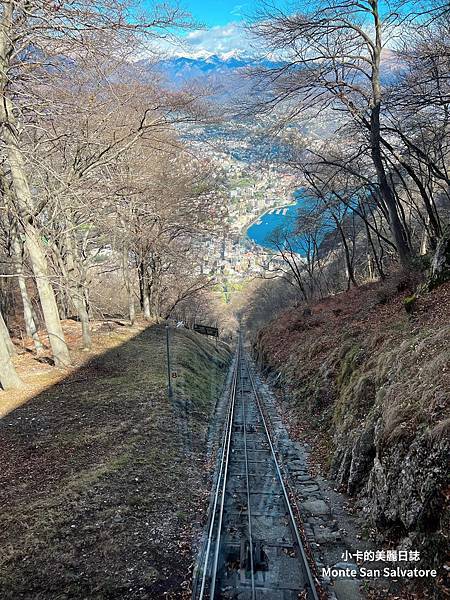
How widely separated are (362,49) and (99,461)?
13.2 metres

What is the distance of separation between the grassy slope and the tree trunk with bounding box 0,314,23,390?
2.97 feet

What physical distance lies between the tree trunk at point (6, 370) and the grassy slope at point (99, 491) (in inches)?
35.6

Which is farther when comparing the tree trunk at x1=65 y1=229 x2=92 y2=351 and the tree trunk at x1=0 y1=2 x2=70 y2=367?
the tree trunk at x1=65 y1=229 x2=92 y2=351

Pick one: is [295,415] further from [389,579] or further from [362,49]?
[362,49]

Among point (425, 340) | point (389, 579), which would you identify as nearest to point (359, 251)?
point (425, 340)

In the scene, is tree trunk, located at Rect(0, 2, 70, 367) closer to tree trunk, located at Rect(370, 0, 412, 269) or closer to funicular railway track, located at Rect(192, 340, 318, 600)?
funicular railway track, located at Rect(192, 340, 318, 600)

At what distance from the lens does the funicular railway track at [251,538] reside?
579 cm

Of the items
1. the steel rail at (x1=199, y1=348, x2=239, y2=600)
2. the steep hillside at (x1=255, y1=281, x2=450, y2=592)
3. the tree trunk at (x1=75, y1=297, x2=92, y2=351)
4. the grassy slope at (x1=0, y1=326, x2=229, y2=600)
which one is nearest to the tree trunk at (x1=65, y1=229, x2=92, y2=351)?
the tree trunk at (x1=75, y1=297, x2=92, y2=351)

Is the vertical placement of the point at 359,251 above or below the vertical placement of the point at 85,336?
above

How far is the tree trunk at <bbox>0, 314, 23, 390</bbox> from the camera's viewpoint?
11.5m

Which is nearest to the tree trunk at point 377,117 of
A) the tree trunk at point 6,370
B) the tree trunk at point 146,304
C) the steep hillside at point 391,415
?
the steep hillside at point 391,415

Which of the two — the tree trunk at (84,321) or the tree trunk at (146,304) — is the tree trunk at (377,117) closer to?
the tree trunk at (84,321)

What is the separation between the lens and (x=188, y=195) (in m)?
22.3

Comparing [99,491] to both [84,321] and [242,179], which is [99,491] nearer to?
[84,321]
